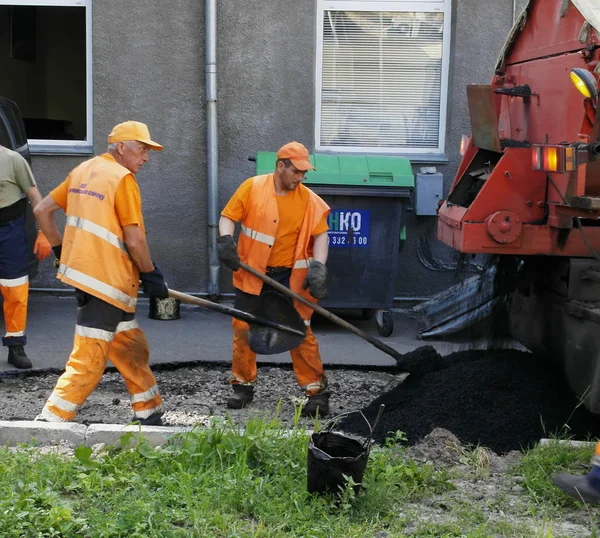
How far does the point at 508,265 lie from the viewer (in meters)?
6.04

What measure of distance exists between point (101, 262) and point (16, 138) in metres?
3.39

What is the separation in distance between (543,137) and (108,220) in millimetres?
2321

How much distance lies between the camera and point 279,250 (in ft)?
19.7

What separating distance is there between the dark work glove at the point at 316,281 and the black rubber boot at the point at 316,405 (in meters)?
0.61

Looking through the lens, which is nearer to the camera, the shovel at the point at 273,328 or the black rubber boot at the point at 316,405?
the shovel at the point at 273,328

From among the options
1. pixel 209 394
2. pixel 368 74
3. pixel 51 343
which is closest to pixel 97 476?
pixel 209 394

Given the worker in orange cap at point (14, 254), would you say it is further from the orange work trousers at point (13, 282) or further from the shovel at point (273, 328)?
the shovel at point (273, 328)

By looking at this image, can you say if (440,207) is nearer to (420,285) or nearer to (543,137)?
(543,137)

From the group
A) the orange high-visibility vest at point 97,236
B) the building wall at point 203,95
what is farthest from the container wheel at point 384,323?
the orange high-visibility vest at point 97,236

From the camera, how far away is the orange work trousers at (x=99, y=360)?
504 cm

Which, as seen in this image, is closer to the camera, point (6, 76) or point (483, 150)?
point (483, 150)

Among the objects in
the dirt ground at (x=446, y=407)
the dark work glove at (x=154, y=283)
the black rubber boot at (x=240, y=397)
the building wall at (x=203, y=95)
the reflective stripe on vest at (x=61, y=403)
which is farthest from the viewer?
the building wall at (x=203, y=95)

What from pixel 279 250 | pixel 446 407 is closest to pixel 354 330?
pixel 279 250

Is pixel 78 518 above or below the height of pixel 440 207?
below
